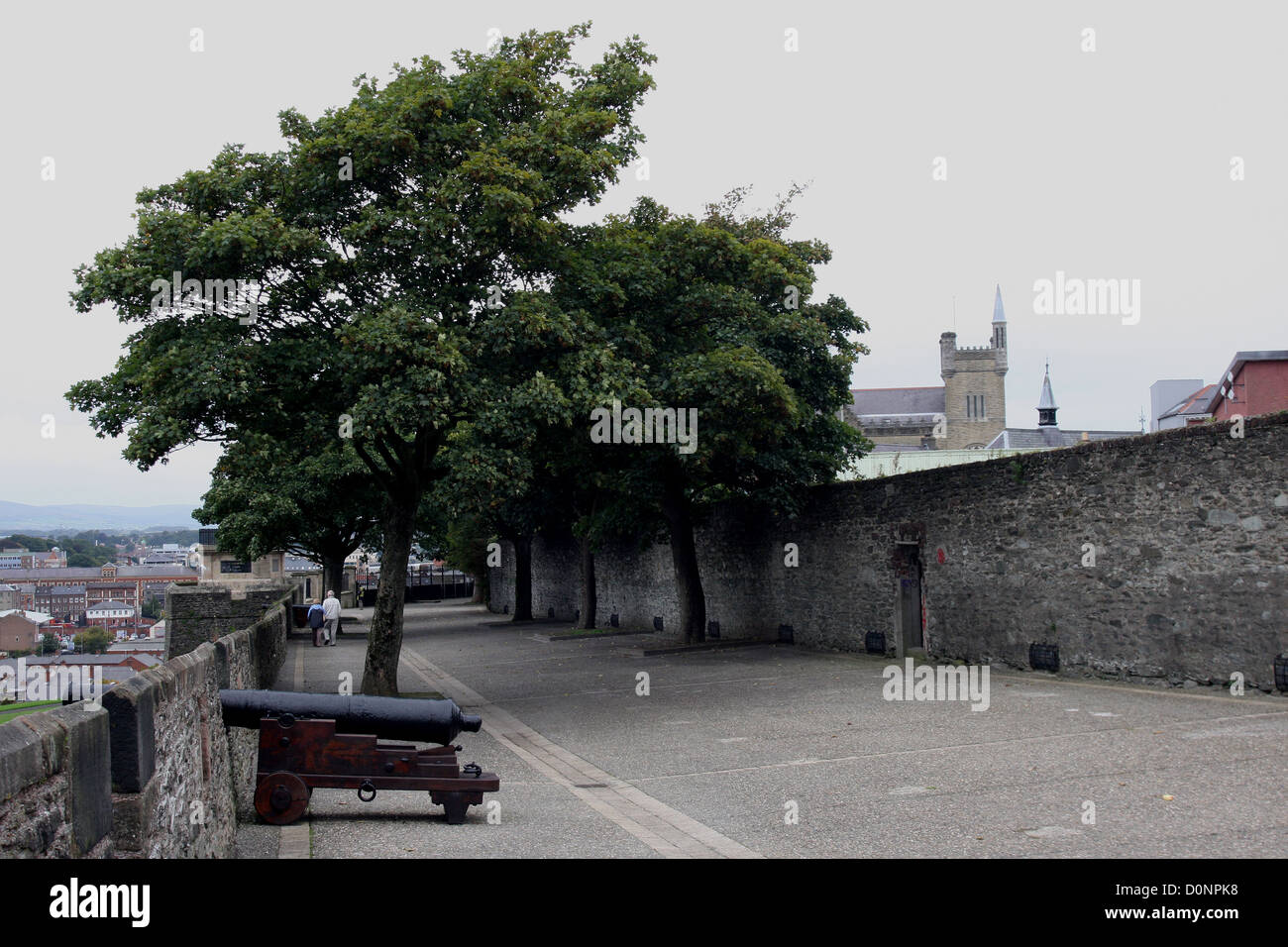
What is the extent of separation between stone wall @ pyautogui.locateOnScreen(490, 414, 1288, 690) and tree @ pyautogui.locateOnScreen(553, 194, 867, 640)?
1651 mm

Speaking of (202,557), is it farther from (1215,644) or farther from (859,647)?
(1215,644)

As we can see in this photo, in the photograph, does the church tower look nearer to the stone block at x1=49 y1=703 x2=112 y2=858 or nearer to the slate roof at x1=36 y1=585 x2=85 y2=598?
the slate roof at x1=36 y1=585 x2=85 y2=598

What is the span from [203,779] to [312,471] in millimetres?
27729

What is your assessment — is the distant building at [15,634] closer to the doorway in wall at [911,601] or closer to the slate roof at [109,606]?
the doorway in wall at [911,601]

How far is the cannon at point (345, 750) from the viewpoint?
758 centimetres

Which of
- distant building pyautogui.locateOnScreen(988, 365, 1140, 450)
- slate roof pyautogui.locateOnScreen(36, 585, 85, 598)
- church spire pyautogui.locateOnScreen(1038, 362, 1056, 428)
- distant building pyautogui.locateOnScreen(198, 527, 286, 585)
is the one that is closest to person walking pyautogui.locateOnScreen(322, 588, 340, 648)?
slate roof pyautogui.locateOnScreen(36, 585, 85, 598)

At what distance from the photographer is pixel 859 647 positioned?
20.5 meters

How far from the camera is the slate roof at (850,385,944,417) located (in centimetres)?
12125

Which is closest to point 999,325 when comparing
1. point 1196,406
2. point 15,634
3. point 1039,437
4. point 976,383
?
Answer: point 976,383

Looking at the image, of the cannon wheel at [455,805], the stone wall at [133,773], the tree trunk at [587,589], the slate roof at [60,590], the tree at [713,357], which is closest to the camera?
the stone wall at [133,773]

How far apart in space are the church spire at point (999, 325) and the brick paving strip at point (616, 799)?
5173 inches

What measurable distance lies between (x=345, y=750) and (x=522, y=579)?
30.7 meters

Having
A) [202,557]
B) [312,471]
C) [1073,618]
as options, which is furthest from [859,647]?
[202,557]

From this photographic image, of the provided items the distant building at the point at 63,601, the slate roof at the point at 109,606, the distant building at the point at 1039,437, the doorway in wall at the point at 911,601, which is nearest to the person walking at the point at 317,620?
the distant building at the point at 63,601
